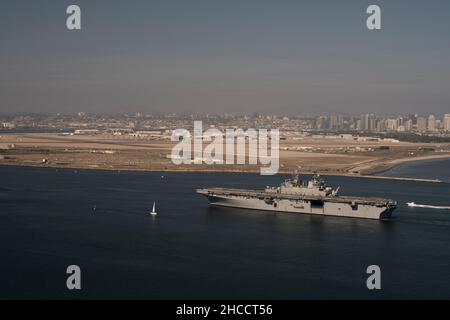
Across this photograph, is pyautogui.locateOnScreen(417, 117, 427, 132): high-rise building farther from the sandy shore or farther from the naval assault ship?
the naval assault ship

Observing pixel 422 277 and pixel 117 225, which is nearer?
pixel 422 277

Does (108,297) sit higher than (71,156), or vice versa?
(71,156)

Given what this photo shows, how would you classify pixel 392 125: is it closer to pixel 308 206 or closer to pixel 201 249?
pixel 308 206

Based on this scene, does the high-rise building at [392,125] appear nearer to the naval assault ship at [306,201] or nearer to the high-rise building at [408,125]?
the high-rise building at [408,125]

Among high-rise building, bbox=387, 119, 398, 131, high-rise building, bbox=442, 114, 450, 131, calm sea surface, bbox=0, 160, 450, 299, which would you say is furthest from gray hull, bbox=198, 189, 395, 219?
high-rise building, bbox=442, 114, 450, 131
